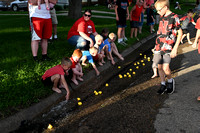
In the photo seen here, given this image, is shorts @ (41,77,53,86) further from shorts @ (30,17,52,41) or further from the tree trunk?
the tree trunk

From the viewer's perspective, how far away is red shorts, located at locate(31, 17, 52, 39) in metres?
5.49

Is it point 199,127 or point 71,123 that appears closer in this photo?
point 199,127

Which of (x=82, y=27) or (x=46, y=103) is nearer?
(x=46, y=103)

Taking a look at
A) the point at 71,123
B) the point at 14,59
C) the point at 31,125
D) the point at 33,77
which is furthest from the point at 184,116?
the point at 14,59

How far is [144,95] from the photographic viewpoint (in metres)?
4.48

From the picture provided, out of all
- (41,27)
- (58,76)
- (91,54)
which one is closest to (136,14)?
(91,54)

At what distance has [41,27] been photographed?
562 cm

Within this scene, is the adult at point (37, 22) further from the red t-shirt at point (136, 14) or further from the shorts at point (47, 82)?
the red t-shirt at point (136, 14)

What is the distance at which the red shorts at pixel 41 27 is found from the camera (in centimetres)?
549

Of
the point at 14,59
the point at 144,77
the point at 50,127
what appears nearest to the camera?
the point at 50,127

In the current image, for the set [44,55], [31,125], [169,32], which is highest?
[169,32]

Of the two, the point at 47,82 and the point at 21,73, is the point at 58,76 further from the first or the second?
the point at 21,73

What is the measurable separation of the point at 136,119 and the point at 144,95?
108cm

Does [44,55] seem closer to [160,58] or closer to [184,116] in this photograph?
[160,58]
